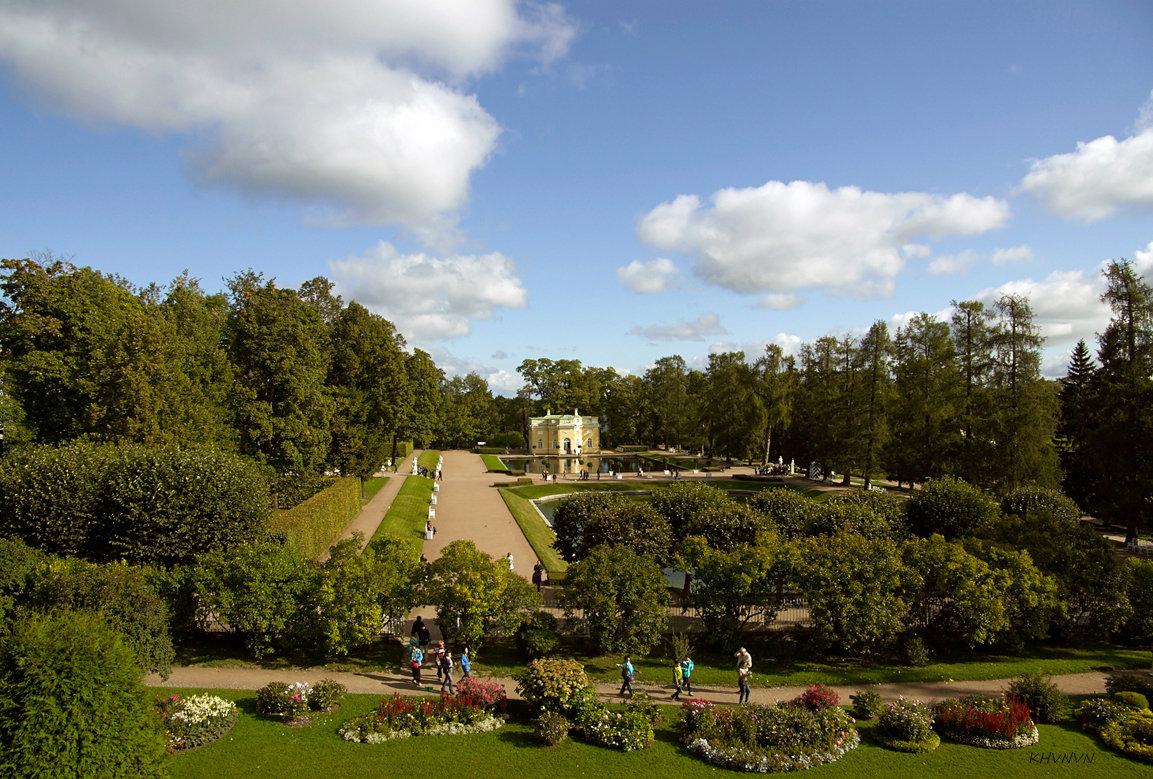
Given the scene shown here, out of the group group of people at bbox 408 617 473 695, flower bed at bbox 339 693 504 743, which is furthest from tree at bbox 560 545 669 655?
flower bed at bbox 339 693 504 743

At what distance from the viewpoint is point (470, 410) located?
83250mm

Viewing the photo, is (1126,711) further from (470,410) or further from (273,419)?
(470,410)

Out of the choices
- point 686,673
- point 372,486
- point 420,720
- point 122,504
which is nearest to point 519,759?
point 420,720

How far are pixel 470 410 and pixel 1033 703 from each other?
7326 cm

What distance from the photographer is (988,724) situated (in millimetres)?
13109

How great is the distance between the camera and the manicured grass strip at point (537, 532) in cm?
2664

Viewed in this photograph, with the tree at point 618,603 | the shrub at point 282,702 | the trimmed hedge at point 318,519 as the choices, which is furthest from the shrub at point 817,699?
the trimmed hedge at point 318,519

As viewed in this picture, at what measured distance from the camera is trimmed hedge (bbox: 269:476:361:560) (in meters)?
22.0

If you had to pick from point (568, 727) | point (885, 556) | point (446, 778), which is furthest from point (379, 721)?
point (885, 556)

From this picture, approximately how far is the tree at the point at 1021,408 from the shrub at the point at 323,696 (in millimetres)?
33585

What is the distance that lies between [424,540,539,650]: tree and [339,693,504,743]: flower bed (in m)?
2.53

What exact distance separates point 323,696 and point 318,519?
493 inches

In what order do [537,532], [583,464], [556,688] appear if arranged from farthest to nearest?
[583,464] → [537,532] → [556,688]

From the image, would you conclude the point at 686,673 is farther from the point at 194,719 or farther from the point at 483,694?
the point at 194,719
